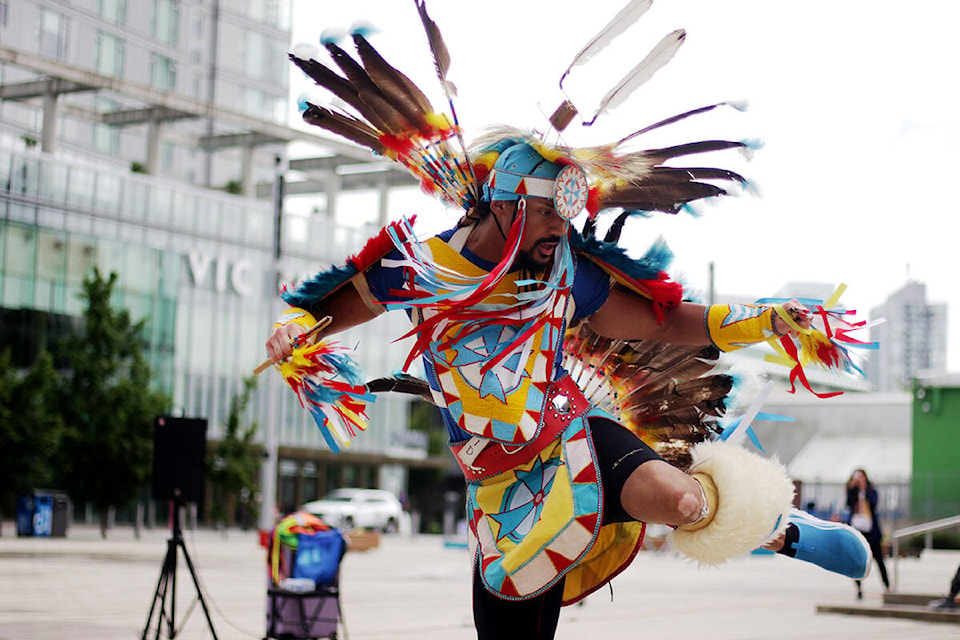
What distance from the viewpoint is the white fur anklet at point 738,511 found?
3072 mm

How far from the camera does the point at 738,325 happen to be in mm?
3355

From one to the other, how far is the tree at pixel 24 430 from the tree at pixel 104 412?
70 centimetres

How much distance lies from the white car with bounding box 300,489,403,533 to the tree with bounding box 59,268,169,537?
8189 millimetres

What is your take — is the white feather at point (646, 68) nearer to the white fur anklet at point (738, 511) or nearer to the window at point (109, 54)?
the white fur anklet at point (738, 511)

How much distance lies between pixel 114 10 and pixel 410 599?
1712 inches

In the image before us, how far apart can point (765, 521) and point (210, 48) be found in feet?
189

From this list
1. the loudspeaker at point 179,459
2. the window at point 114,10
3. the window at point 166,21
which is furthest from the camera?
the window at point 166,21

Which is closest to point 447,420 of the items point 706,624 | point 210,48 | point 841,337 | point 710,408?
point 710,408

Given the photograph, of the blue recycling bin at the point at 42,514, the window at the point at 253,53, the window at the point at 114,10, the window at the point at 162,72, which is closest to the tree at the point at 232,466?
the blue recycling bin at the point at 42,514

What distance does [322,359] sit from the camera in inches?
135

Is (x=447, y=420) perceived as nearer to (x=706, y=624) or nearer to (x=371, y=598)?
(x=706, y=624)

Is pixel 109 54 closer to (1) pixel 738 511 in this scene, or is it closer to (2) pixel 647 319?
(2) pixel 647 319

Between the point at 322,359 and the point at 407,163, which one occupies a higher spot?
the point at 407,163

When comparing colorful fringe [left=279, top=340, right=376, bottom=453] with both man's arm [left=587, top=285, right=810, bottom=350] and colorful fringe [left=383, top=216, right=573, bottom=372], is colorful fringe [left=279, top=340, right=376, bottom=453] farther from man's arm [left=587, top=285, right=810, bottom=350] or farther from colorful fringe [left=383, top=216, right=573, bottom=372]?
man's arm [left=587, top=285, right=810, bottom=350]
